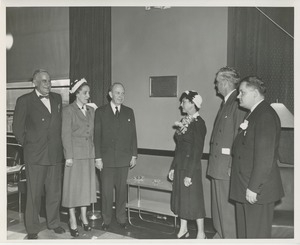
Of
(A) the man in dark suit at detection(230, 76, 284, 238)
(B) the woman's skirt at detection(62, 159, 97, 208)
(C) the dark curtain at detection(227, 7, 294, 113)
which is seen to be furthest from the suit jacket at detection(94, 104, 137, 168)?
(C) the dark curtain at detection(227, 7, 294, 113)

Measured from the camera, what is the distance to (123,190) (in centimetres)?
359

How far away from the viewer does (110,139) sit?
11.6ft

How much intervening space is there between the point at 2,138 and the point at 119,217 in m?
1.73

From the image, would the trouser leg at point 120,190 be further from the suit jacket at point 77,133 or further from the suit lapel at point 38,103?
the suit lapel at point 38,103

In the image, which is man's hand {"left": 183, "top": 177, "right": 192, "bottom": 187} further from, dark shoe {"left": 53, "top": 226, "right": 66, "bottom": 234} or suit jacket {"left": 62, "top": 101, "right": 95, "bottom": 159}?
dark shoe {"left": 53, "top": 226, "right": 66, "bottom": 234}

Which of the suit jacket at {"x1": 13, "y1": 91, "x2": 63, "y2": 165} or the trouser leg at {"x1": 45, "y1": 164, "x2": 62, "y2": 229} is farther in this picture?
the trouser leg at {"x1": 45, "y1": 164, "x2": 62, "y2": 229}

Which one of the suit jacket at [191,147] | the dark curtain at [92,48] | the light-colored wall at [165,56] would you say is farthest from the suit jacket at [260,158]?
the dark curtain at [92,48]

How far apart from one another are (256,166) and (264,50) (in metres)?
1.65

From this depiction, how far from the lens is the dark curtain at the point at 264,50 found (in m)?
3.24

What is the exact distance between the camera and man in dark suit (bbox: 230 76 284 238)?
2312 millimetres

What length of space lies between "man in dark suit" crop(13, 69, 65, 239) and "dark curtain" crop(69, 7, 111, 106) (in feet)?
4.77

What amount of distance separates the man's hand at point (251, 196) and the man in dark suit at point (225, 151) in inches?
20.6

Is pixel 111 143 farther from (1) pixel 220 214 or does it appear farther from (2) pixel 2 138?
(1) pixel 220 214

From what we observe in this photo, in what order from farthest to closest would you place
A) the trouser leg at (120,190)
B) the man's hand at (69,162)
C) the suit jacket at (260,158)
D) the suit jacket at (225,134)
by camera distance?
the trouser leg at (120,190), the man's hand at (69,162), the suit jacket at (225,134), the suit jacket at (260,158)
